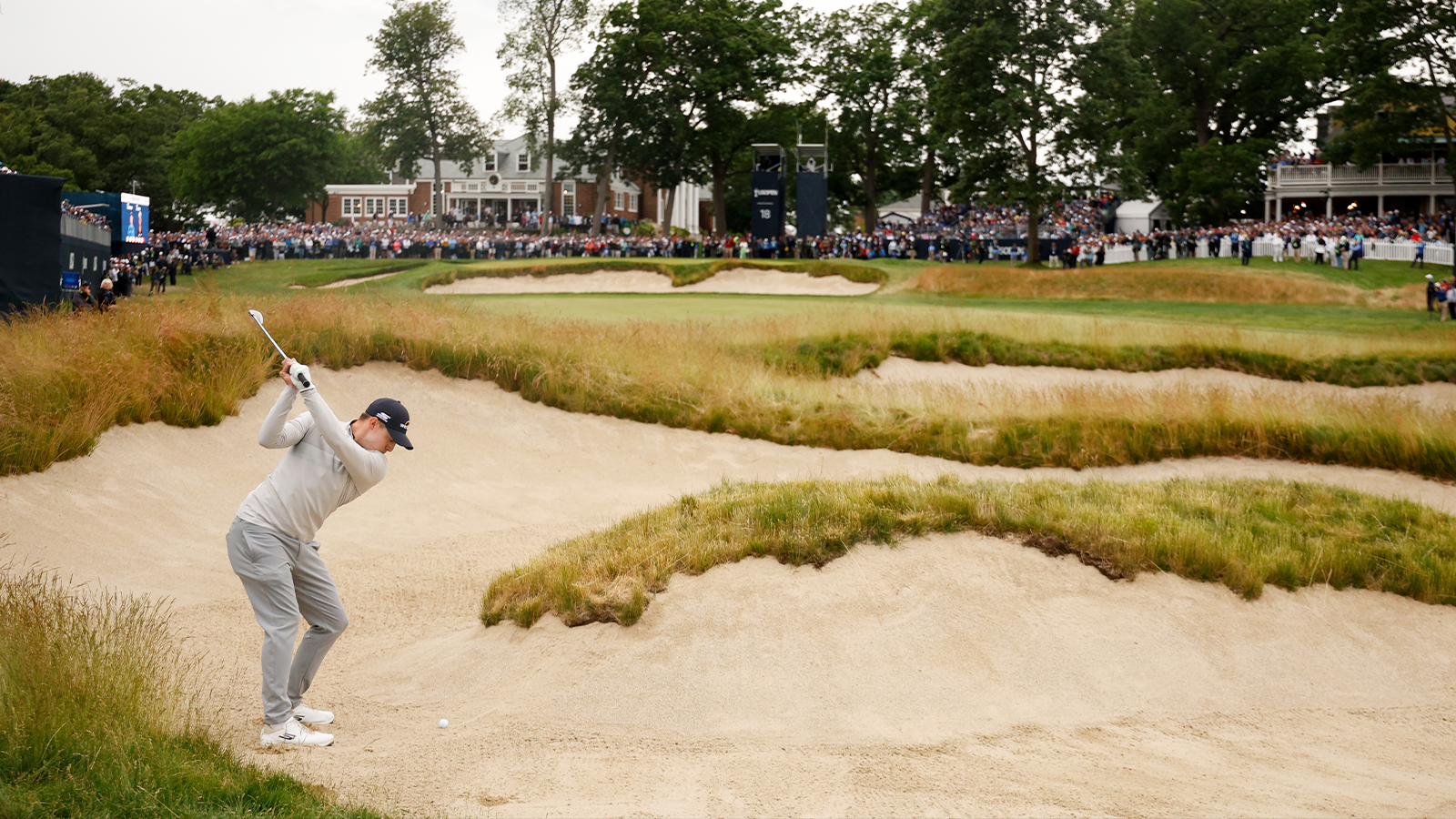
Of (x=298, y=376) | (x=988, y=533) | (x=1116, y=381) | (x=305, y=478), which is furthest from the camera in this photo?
(x=1116, y=381)

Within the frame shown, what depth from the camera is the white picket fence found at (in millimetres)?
47500

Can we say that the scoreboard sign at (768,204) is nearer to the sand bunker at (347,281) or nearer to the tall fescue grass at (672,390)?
the sand bunker at (347,281)

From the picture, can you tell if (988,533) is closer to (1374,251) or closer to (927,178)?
(1374,251)

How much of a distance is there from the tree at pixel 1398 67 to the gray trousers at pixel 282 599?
206ft

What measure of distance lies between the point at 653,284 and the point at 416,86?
46896 millimetres

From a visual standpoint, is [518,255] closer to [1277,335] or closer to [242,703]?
[1277,335]

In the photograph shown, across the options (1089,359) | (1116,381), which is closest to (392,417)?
(1116,381)

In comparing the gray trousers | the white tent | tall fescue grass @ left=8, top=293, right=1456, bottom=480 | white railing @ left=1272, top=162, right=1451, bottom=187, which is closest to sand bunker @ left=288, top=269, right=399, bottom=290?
tall fescue grass @ left=8, top=293, right=1456, bottom=480

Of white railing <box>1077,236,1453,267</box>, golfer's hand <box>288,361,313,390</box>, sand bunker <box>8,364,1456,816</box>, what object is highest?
white railing <box>1077,236,1453,267</box>

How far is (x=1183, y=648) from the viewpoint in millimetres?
8930

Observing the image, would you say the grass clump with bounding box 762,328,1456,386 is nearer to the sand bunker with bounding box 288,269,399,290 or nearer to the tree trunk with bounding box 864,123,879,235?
the sand bunker with bounding box 288,269,399,290

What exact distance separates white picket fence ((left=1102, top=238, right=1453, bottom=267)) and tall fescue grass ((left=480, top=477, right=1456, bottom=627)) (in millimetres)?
43991

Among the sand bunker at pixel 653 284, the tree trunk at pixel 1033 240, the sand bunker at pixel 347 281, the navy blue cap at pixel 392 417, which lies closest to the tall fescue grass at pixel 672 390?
the navy blue cap at pixel 392 417

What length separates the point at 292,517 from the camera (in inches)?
271
